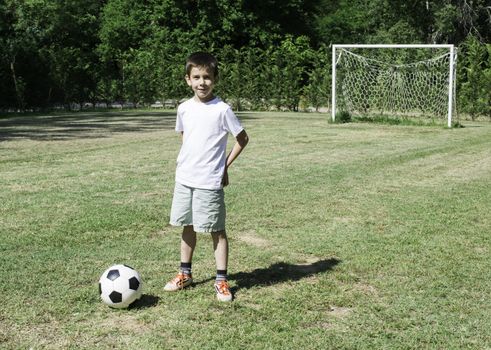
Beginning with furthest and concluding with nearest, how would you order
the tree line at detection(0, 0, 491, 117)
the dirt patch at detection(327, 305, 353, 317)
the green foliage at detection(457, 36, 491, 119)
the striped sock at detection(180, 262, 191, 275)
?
the tree line at detection(0, 0, 491, 117)
the green foliage at detection(457, 36, 491, 119)
the striped sock at detection(180, 262, 191, 275)
the dirt patch at detection(327, 305, 353, 317)

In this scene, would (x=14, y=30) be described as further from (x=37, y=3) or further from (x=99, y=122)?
(x=99, y=122)

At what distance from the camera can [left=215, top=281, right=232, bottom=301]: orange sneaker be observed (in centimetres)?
395

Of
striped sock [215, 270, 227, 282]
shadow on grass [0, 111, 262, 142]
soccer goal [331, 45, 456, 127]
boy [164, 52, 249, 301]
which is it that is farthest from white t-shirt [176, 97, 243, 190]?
soccer goal [331, 45, 456, 127]

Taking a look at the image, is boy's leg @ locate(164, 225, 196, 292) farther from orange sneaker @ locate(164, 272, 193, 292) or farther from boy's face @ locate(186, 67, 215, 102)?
boy's face @ locate(186, 67, 215, 102)

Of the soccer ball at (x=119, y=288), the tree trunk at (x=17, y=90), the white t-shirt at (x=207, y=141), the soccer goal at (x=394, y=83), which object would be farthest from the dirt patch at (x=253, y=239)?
the tree trunk at (x=17, y=90)

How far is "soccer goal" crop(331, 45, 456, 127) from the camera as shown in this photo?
2216 cm

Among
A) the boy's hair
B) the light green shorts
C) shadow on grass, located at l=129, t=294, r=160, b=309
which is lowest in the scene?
shadow on grass, located at l=129, t=294, r=160, b=309

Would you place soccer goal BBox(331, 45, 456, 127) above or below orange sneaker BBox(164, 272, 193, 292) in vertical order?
above

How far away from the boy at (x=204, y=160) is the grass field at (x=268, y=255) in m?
0.39

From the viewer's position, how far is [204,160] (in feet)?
13.5

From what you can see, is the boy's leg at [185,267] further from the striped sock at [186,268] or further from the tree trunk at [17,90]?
the tree trunk at [17,90]

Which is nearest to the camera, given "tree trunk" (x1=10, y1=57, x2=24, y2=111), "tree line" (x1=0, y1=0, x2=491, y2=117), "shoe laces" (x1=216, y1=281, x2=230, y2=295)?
"shoe laces" (x1=216, y1=281, x2=230, y2=295)

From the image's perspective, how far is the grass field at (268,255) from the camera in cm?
348

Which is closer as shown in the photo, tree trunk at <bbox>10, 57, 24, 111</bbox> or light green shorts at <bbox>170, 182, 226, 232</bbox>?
light green shorts at <bbox>170, 182, 226, 232</bbox>
